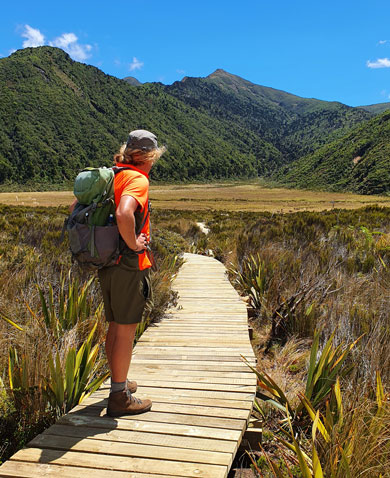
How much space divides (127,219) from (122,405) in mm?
1274

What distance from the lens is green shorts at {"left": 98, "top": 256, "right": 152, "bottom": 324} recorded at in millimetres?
2354

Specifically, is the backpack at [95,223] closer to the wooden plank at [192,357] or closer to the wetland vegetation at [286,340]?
the wetland vegetation at [286,340]

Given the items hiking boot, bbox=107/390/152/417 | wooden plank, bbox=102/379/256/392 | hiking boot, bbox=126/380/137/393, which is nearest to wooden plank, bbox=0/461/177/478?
hiking boot, bbox=107/390/152/417

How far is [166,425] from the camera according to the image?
2418mm

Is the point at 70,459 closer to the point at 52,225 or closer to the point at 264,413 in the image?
the point at 264,413

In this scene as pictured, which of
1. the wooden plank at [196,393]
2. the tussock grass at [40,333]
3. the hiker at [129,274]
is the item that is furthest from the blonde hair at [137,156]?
the wooden plank at [196,393]

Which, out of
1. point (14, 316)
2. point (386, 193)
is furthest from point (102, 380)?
point (386, 193)

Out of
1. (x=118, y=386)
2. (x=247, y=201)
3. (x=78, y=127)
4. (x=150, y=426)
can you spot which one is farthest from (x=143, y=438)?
(x=78, y=127)

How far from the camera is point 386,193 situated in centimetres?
6838

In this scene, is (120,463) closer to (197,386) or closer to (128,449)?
(128,449)

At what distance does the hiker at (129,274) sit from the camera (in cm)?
227

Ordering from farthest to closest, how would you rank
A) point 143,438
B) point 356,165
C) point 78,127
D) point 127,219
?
point 78,127, point 356,165, point 143,438, point 127,219

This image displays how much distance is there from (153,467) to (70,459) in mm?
476

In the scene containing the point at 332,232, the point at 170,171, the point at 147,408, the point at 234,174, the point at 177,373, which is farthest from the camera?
the point at 234,174
